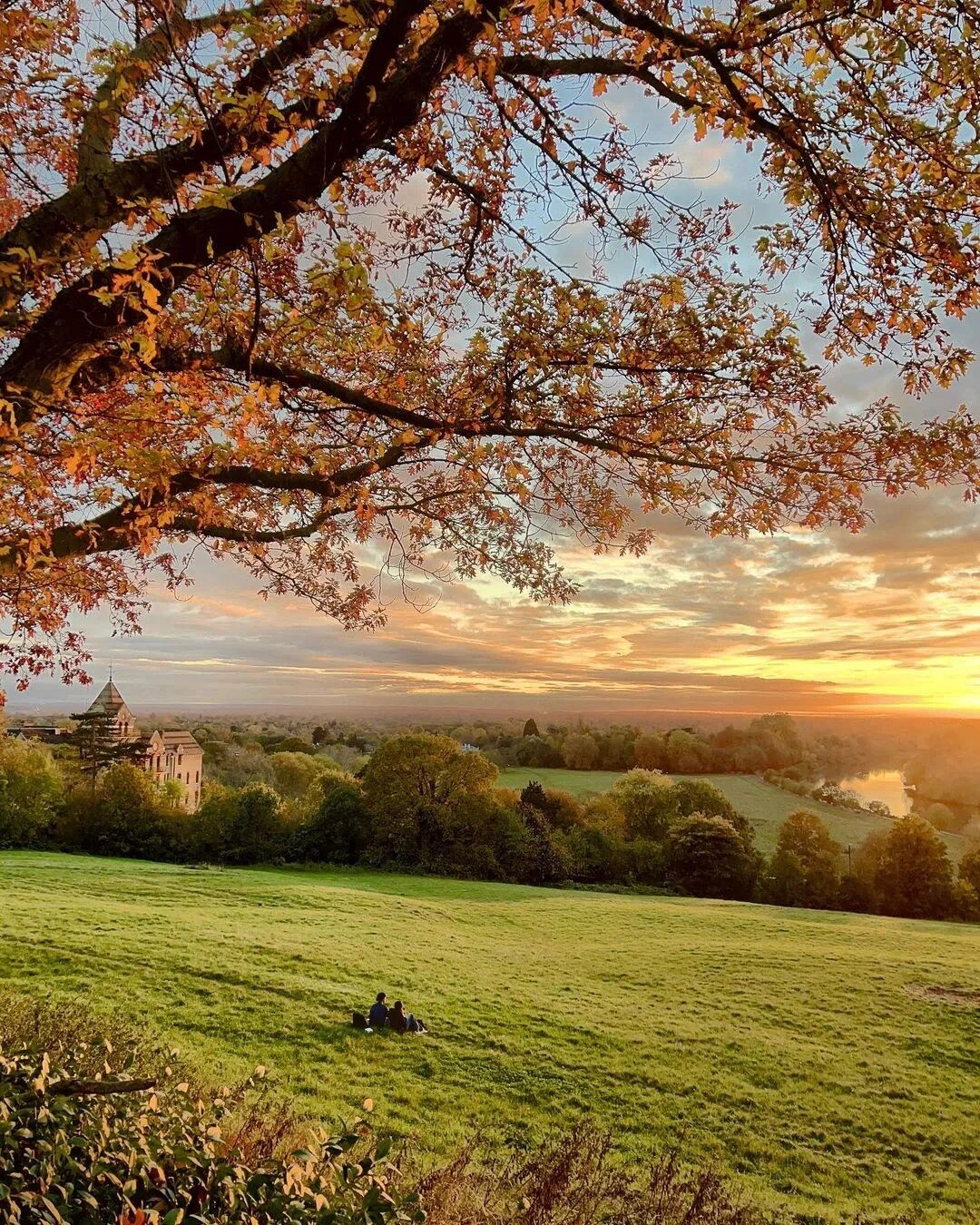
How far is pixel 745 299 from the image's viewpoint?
6531mm

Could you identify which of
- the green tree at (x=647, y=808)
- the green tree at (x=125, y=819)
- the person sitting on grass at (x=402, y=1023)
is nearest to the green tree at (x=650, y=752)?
the green tree at (x=647, y=808)

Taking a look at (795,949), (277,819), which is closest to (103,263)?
(795,949)

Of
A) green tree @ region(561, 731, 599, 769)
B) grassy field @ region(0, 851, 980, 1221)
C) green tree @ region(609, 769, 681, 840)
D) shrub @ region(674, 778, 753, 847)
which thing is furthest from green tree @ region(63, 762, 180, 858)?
green tree @ region(561, 731, 599, 769)

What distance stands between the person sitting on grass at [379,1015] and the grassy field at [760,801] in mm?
42061

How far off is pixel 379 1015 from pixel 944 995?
16.4m

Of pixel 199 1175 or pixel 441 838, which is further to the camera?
pixel 441 838

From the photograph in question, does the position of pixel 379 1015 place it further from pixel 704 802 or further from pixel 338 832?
pixel 704 802

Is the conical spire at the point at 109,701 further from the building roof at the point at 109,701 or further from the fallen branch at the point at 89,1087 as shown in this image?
the fallen branch at the point at 89,1087

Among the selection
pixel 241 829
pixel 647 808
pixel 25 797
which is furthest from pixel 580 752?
pixel 25 797

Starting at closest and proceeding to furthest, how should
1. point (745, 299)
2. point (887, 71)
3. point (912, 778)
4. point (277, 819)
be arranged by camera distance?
point (887, 71) → point (745, 299) → point (277, 819) → point (912, 778)

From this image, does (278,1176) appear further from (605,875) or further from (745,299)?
(605,875)

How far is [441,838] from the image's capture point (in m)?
42.5

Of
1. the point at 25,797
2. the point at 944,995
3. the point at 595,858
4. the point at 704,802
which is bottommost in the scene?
the point at 595,858

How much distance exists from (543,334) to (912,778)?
269ft
